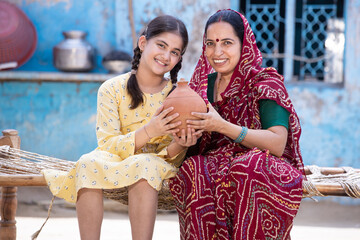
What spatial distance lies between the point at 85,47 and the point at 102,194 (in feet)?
10.8

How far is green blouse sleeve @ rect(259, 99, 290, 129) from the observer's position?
2.71 meters

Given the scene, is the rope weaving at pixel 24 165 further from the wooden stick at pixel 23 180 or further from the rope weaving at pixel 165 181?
the wooden stick at pixel 23 180

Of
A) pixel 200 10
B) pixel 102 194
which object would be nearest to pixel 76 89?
pixel 200 10

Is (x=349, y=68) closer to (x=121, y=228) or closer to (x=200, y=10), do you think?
(x=200, y=10)

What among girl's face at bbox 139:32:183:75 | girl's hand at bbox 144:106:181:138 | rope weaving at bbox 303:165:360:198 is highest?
girl's face at bbox 139:32:183:75

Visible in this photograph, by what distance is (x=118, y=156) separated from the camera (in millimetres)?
2824

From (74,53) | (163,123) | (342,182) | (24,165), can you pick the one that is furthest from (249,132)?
(74,53)

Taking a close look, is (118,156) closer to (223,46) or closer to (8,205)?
(223,46)

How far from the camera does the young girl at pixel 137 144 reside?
2586 mm

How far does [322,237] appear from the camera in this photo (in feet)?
14.8

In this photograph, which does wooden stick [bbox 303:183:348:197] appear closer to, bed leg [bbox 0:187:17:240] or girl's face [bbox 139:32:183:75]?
girl's face [bbox 139:32:183:75]

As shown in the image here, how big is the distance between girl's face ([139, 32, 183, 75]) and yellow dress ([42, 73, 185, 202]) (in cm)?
18

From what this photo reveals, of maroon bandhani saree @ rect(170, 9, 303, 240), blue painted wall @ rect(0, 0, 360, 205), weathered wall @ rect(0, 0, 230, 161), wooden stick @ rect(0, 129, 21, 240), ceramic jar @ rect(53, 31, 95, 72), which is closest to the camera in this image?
maroon bandhani saree @ rect(170, 9, 303, 240)

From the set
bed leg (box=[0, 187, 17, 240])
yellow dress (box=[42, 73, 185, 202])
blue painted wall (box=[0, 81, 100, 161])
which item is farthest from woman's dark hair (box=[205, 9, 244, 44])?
blue painted wall (box=[0, 81, 100, 161])
